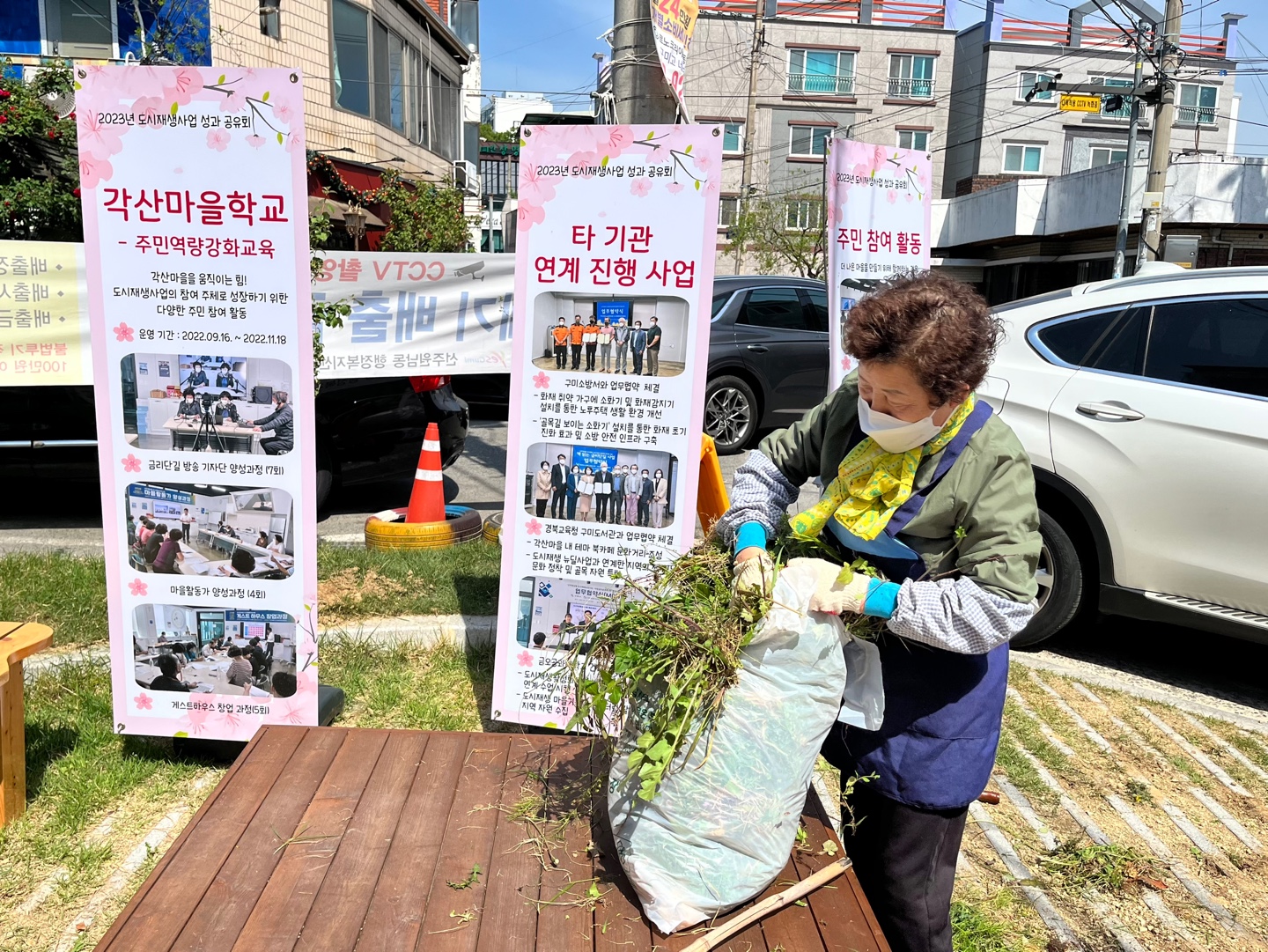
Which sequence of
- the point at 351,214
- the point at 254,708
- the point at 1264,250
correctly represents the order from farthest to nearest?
the point at 1264,250, the point at 351,214, the point at 254,708

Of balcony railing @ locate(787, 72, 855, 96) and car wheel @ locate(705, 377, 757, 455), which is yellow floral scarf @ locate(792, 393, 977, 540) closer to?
car wheel @ locate(705, 377, 757, 455)

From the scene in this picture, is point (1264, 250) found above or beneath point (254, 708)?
above

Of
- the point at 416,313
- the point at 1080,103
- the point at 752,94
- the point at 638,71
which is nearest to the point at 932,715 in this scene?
the point at 638,71

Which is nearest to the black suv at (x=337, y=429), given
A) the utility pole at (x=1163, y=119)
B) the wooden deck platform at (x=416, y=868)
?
the wooden deck platform at (x=416, y=868)

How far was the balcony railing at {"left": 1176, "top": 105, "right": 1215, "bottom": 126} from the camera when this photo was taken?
41.0 meters

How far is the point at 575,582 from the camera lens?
3.38 m

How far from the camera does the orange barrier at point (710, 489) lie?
12.3 ft

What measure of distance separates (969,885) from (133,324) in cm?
327

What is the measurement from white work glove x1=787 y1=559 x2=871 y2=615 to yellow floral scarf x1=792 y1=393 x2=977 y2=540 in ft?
0.43

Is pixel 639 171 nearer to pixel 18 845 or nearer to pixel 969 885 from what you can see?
pixel 969 885

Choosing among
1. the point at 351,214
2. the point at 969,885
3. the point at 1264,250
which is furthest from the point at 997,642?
the point at 1264,250

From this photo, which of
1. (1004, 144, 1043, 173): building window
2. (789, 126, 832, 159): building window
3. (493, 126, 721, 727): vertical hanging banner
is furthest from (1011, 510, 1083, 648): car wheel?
(1004, 144, 1043, 173): building window

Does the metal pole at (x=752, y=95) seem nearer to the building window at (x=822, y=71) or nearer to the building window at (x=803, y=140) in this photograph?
the building window at (x=803, y=140)

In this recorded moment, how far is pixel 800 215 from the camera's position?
32.2m
